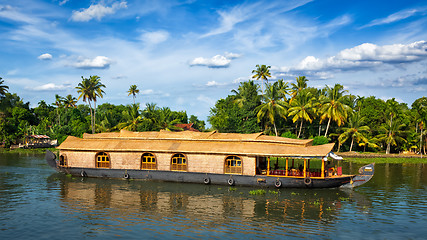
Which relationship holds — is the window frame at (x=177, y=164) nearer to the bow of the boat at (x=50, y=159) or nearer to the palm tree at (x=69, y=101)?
the bow of the boat at (x=50, y=159)

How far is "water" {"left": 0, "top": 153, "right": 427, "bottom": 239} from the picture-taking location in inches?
578

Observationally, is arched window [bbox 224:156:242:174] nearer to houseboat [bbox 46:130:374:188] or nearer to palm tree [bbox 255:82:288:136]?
houseboat [bbox 46:130:374:188]

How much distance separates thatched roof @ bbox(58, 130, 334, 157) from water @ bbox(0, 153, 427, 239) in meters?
2.52

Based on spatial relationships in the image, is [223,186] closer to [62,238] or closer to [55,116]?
[62,238]

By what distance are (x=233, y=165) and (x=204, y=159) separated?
203 cm

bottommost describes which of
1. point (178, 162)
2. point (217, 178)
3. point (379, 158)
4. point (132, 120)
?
point (217, 178)

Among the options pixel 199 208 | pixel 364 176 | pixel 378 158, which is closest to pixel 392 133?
pixel 378 158

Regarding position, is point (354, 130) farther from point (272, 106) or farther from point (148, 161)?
point (148, 161)

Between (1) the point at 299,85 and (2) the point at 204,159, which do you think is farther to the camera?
(1) the point at 299,85

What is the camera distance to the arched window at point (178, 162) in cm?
2481

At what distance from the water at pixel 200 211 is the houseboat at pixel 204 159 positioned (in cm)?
73

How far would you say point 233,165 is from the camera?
23672 mm

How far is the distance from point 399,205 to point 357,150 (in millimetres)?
37512

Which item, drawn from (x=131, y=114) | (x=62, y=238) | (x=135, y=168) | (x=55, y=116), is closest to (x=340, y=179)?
(x=135, y=168)
